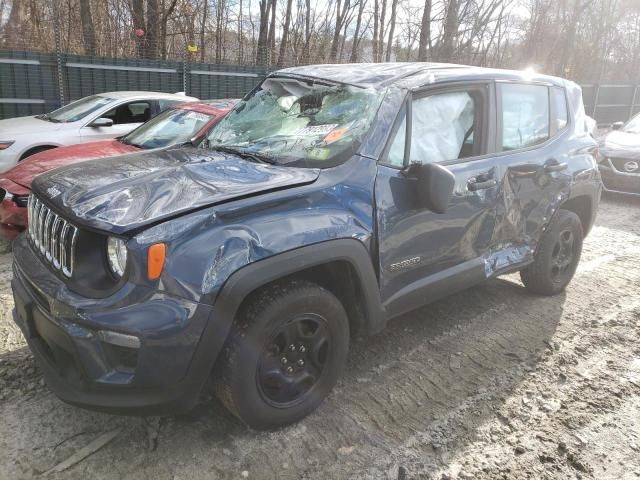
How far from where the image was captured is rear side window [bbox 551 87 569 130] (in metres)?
4.24

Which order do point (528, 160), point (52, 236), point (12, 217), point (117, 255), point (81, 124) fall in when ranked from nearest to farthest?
point (117, 255) < point (52, 236) < point (528, 160) < point (12, 217) < point (81, 124)

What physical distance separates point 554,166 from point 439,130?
49.8 inches

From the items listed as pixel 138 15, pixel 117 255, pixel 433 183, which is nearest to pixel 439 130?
pixel 433 183

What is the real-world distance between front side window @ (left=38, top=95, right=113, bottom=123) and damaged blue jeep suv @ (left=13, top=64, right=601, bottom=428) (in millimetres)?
4508

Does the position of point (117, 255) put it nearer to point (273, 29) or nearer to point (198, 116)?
point (198, 116)

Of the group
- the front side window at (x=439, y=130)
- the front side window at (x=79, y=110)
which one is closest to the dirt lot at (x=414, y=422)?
the front side window at (x=439, y=130)

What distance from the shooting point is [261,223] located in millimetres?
2400

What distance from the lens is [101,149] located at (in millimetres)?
5746

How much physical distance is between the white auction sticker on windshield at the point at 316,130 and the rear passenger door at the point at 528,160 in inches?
49.7

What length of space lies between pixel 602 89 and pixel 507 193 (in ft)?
67.4

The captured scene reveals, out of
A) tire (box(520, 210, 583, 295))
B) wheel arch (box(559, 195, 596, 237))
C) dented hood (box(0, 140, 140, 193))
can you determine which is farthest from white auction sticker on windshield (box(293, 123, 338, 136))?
dented hood (box(0, 140, 140, 193))

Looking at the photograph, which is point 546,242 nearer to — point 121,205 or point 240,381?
point 240,381

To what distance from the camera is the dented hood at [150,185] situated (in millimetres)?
2318

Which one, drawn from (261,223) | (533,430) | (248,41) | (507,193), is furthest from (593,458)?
(248,41)
